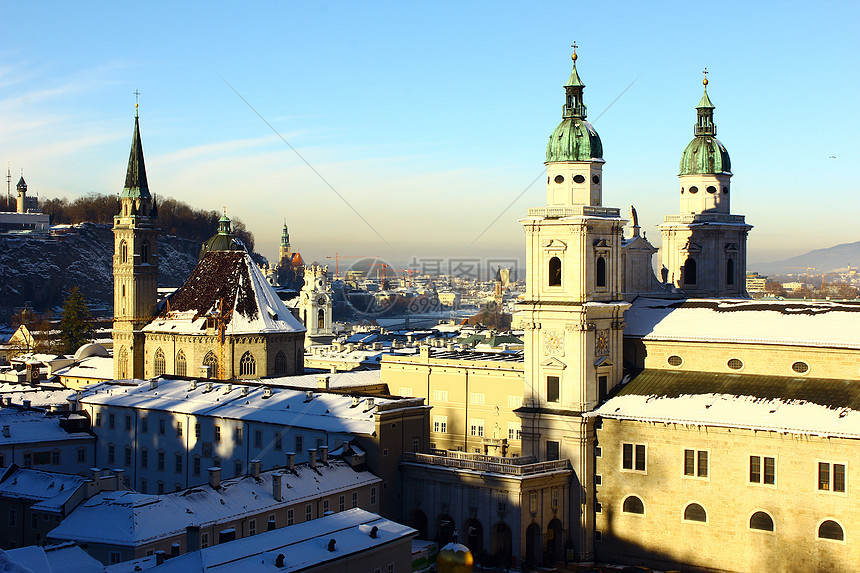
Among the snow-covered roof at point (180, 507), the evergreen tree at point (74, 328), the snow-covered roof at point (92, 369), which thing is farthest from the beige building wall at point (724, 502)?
the evergreen tree at point (74, 328)

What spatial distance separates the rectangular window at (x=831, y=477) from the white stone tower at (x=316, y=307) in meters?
86.0

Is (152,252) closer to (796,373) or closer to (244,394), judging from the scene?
(244,394)

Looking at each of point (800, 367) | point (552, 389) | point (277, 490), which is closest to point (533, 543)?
point (552, 389)

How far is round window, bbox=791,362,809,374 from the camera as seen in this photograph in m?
57.4

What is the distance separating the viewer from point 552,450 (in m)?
60.7

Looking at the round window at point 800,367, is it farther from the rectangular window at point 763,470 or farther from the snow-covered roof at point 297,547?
the snow-covered roof at point 297,547

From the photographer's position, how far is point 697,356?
200 ft

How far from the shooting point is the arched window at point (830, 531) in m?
52.2

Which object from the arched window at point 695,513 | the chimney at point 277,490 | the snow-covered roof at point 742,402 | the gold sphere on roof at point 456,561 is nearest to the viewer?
the gold sphere on roof at point 456,561

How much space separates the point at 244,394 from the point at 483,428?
18.9 m

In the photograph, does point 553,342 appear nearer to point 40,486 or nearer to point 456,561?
point 40,486

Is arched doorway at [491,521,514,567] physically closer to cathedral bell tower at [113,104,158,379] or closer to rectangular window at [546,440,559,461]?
rectangular window at [546,440,559,461]

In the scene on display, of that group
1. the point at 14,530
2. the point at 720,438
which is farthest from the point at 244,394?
the point at 720,438

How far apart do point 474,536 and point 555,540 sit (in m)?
4.53
